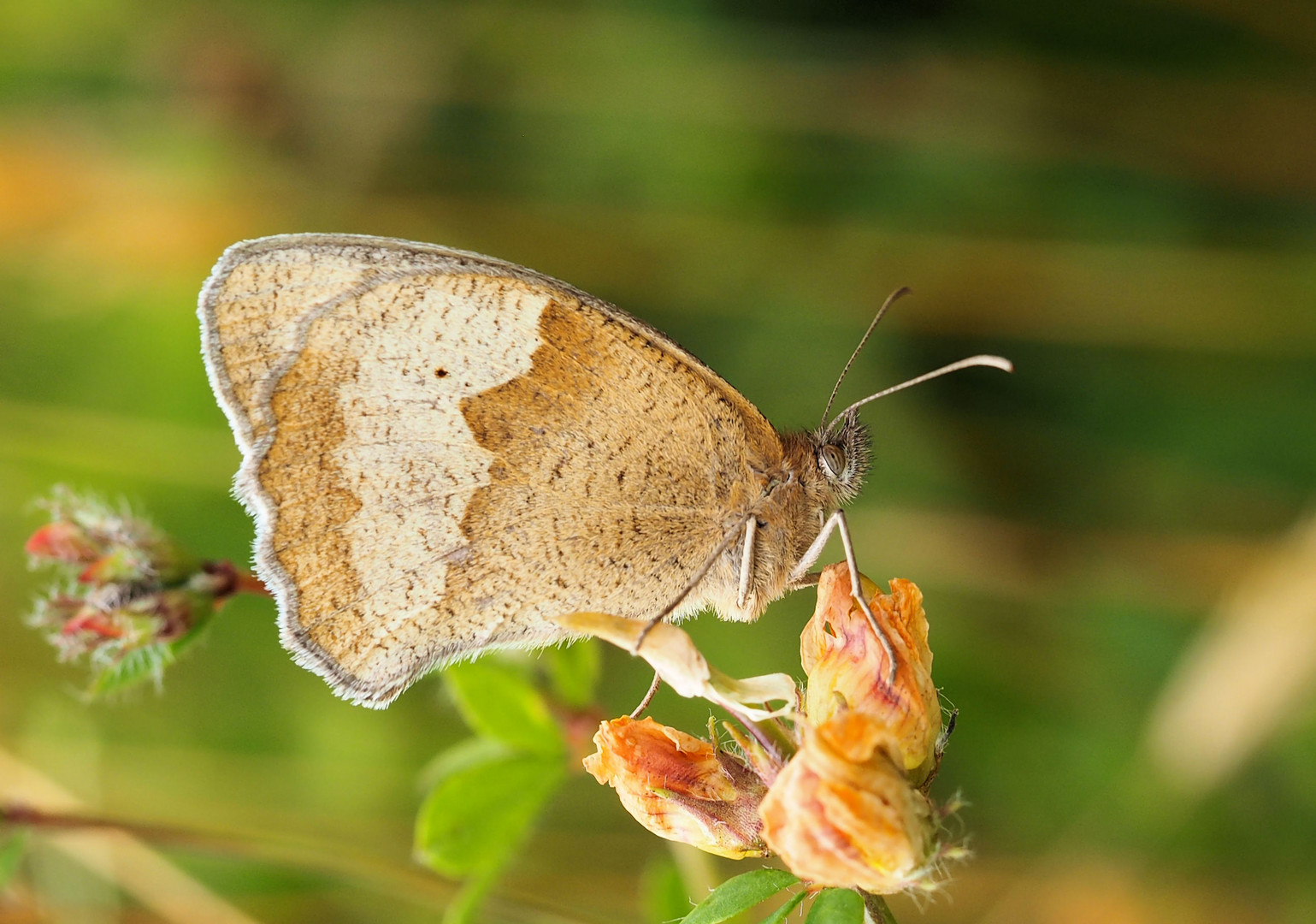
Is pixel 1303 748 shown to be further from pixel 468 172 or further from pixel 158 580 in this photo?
pixel 468 172

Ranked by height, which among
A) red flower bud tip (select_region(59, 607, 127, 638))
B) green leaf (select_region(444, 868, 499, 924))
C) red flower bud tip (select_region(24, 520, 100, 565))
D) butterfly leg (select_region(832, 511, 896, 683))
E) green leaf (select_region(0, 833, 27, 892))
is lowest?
green leaf (select_region(0, 833, 27, 892))

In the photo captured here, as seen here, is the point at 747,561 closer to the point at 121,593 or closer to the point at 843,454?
the point at 843,454

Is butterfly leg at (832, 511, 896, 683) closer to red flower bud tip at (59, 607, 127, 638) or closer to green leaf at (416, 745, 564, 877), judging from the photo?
green leaf at (416, 745, 564, 877)

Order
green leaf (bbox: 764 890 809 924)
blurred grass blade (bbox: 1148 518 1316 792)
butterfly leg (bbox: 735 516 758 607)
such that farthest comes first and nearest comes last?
blurred grass blade (bbox: 1148 518 1316 792), butterfly leg (bbox: 735 516 758 607), green leaf (bbox: 764 890 809 924)

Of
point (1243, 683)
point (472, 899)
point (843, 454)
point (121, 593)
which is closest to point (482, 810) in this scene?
point (472, 899)

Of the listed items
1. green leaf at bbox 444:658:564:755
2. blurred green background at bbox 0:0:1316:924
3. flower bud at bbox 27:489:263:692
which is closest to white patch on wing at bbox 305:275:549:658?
green leaf at bbox 444:658:564:755

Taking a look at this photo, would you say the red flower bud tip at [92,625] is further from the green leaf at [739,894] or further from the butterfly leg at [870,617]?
the butterfly leg at [870,617]

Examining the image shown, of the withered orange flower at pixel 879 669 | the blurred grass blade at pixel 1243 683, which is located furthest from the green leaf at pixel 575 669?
the blurred grass blade at pixel 1243 683
